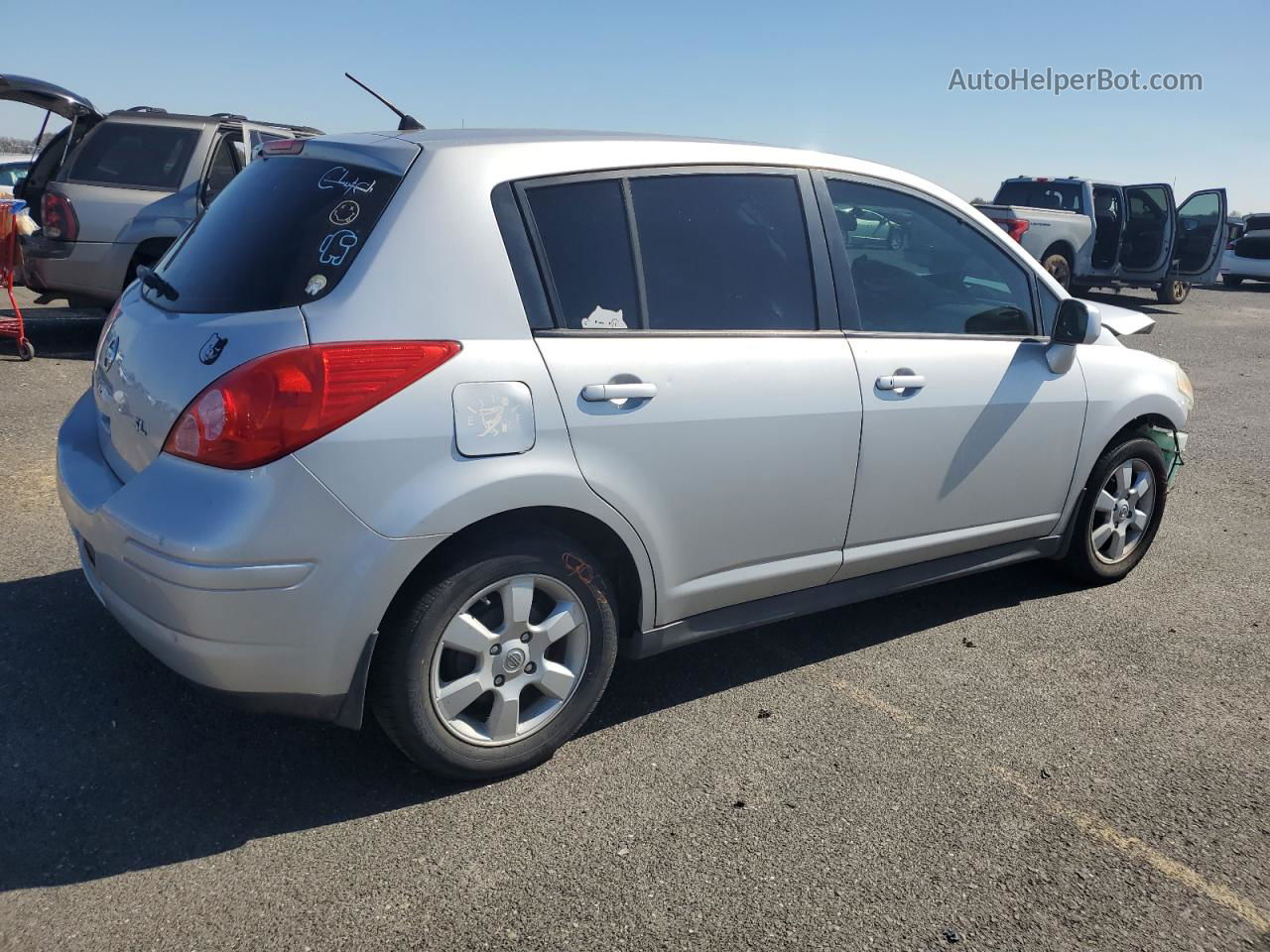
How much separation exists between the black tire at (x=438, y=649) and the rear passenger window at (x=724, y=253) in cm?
79

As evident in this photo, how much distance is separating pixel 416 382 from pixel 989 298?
2.48 m

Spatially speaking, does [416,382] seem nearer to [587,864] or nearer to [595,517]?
[595,517]

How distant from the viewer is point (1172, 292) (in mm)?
19250

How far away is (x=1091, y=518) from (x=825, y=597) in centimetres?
158

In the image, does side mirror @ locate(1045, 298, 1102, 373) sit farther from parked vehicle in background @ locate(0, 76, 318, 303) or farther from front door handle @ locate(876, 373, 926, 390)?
parked vehicle in background @ locate(0, 76, 318, 303)

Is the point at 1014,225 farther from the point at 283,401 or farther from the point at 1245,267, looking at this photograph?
the point at 283,401

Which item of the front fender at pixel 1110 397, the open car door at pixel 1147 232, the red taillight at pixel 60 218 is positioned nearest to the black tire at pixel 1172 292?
the open car door at pixel 1147 232

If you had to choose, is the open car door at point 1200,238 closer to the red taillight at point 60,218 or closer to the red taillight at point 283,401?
the red taillight at point 60,218

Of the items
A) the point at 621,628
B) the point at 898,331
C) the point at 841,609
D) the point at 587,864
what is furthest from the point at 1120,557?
the point at 587,864

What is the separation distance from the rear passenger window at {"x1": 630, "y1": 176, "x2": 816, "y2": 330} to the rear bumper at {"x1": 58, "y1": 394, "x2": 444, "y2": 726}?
1119 millimetres

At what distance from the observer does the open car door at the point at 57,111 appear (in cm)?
947

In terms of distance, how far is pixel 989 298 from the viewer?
4250 mm

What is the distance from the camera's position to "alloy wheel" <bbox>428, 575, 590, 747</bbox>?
2.98 metres

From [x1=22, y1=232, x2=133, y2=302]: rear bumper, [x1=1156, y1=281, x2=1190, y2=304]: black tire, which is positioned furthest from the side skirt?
[x1=1156, y1=281, x2=1190, y2=304]: black tire
